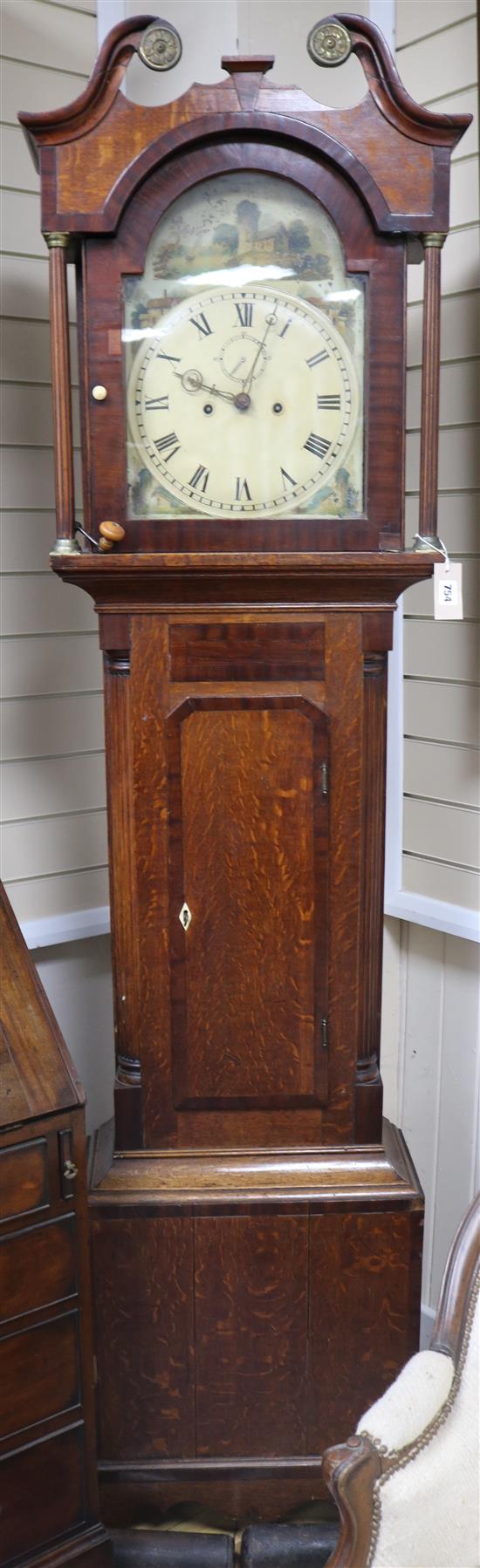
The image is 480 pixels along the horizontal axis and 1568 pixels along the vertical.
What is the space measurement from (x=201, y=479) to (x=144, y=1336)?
3.87ft

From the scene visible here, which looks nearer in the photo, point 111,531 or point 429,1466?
→ point 429,1466

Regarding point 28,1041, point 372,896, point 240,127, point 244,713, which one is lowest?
point 28,1041

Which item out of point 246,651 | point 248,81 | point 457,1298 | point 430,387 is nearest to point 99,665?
point 246,651

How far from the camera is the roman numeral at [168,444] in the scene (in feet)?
4.90

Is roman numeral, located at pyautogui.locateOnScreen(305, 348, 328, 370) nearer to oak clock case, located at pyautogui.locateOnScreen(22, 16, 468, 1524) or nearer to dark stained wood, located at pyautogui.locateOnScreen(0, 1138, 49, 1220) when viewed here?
oak clock case, located at pyautogui.locateOnScreen(22, 16, 468, 1524)

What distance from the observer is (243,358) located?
148cm

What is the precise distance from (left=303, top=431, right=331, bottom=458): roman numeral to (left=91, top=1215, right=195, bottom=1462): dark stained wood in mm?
1041

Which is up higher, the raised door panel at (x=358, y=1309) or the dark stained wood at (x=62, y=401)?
the dark stained wood at (x=62, y=401)

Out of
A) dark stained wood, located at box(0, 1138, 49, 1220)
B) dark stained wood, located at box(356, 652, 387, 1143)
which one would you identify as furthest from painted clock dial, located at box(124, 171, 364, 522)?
dark stained wood, located at box(0, 1138, 49, 1220)

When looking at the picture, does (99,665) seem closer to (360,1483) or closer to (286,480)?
(286,480)

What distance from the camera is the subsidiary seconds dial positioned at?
1.47m

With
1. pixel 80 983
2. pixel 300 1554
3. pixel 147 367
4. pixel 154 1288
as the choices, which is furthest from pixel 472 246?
pixel 300 1554

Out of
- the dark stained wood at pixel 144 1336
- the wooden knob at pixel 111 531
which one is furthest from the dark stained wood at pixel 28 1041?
the wooden knob at pixel 111 531

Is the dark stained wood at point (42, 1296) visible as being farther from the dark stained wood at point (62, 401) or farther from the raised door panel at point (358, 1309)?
the dark stained wood at point (62, 401)
